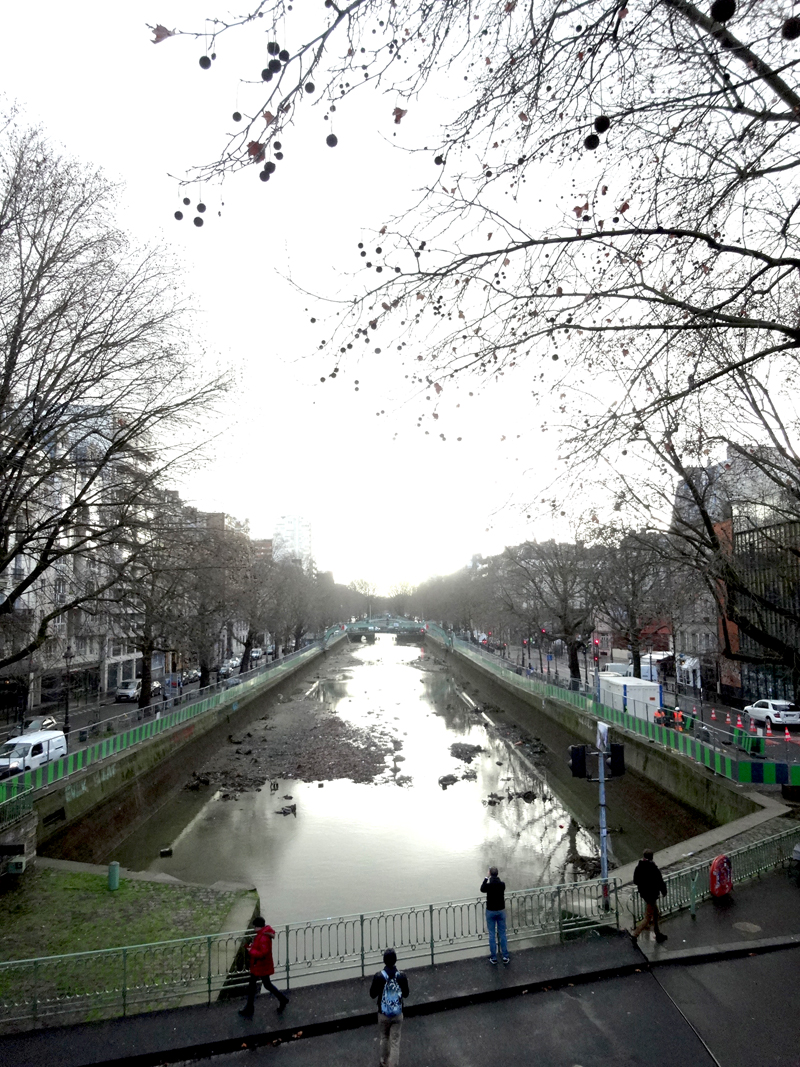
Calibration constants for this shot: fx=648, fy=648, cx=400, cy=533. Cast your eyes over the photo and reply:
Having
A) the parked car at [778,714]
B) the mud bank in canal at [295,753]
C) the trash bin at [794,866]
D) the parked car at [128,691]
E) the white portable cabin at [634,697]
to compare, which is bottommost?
the mud bank in canal at [295,753]

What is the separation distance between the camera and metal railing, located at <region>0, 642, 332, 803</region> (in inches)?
592

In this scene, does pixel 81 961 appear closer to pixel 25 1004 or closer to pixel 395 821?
pixel 25 1004

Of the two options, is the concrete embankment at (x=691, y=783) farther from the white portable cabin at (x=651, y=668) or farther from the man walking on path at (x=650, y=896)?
the white portable cabin at (x=651, y=668)

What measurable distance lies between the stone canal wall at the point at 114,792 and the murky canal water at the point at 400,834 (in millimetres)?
680

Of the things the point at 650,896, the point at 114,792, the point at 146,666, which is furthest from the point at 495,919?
the point at 146,666

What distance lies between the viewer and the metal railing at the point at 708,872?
938cm

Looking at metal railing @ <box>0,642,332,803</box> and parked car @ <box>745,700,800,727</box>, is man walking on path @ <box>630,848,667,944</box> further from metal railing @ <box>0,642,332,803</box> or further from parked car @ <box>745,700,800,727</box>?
parked car @ <box>745,700,800,727</box>

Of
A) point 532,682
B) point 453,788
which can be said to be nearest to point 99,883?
point 453,788

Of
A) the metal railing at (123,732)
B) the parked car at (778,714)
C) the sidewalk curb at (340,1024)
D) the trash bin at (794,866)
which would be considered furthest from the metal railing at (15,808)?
the parked car at (778,714)

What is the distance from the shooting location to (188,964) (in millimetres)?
8617

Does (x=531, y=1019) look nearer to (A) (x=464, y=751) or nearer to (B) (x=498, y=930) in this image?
(B) (x=498, y=930)

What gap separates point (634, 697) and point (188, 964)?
20.2 meters

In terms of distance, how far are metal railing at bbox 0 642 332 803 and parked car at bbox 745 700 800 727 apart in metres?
23.8

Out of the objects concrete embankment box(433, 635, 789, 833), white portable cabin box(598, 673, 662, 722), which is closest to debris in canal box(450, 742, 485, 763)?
concrete embankment box(433, 635, 789, 833)
